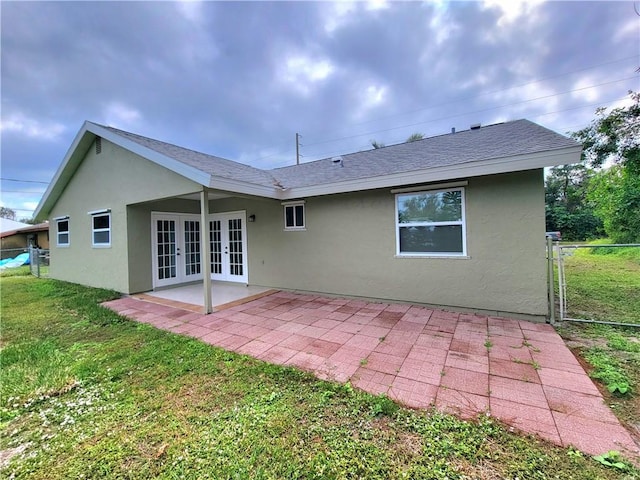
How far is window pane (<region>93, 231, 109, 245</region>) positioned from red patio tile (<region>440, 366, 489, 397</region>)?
948cm

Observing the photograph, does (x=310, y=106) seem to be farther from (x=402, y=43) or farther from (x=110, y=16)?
(x=110, y=16)

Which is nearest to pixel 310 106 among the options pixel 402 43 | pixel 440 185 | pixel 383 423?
pixel 402 43

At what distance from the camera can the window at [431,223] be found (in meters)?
5.36

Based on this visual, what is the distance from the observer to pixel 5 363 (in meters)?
3.58

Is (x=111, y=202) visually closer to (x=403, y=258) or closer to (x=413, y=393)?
(x=403, y=258)

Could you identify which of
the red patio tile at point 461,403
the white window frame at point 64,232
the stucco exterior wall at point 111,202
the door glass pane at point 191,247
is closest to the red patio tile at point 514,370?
the red patio tile at point 461,403

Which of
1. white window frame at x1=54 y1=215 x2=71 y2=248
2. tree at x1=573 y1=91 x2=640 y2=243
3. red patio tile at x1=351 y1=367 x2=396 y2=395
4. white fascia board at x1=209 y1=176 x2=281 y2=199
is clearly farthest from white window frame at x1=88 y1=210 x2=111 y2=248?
tree at x1=573 y1=91 x2=640 y2=243

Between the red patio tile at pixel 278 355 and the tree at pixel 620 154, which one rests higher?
the tree at pixel 620 154

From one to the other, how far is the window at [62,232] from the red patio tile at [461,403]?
12726mm

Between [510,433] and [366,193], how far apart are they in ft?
16.4

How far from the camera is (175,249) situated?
8539 millimetres

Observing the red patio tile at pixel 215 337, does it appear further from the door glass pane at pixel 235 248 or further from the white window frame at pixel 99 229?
the white window frame at pixel 99 229

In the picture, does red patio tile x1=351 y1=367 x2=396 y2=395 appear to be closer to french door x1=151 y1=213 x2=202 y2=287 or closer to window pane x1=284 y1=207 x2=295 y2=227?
window pane x1=284 y1=207 x2=295 y2=227

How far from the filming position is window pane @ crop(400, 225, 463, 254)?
5387mm
